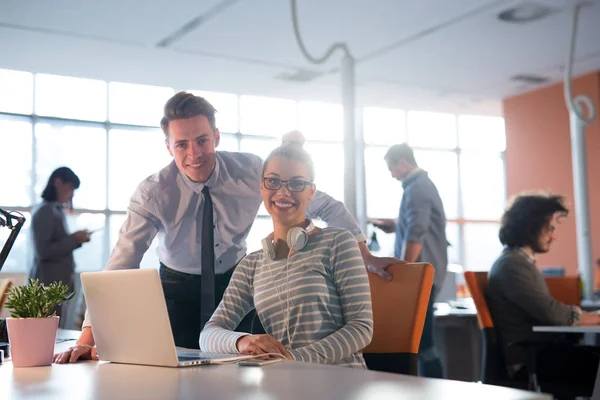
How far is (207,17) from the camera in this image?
670 cm

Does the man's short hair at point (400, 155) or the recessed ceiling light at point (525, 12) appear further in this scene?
the recessed ceiling light at point (525, 12)

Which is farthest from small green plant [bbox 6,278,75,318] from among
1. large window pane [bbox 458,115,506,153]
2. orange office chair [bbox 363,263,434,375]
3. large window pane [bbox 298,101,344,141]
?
large window pane [bbox 458,115,506,153]

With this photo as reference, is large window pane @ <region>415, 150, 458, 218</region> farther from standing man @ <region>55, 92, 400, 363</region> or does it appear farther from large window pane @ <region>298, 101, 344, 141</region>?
standing man @ <region>55, 92, 400, 363</region>

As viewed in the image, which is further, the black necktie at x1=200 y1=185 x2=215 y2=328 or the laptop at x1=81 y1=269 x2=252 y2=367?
the black necktie at x1=200 y1=185 x2=215 y2=328

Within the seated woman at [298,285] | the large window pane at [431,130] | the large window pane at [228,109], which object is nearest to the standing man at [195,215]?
the seated woman at [298,285]

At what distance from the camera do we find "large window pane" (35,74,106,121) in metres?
9.01

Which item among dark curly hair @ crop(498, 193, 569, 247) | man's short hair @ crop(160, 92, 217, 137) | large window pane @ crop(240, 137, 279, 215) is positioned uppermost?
large window pane @ crop(240, 137, 279, 215)

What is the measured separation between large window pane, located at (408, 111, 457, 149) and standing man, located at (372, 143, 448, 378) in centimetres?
690

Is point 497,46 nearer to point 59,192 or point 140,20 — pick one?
point 140,20

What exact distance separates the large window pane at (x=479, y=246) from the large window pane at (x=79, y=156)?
5.64 meters

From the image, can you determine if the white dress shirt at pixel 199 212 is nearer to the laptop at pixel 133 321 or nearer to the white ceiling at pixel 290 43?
the laptop at pixel 133 321

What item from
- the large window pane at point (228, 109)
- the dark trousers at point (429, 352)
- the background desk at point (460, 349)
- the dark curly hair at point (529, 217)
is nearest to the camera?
the dark curly hair at point (529, 217)

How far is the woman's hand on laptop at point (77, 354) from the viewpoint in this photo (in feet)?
5.27

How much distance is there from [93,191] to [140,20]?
3.26 metres
